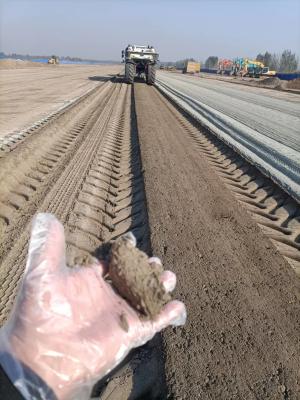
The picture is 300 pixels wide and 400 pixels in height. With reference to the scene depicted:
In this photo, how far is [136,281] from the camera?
6.44 ft

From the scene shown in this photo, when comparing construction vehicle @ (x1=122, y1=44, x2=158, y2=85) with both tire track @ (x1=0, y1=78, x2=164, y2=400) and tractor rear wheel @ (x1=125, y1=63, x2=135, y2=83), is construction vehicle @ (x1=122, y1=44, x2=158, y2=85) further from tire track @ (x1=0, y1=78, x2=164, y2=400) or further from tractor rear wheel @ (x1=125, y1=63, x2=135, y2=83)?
tire track @ (x1=0, y1=78, x2=164, y2=400)

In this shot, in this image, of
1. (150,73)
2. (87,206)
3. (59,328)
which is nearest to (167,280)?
(59,328)

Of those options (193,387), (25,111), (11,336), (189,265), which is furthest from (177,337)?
(25,111)

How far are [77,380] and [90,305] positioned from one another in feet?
1.13

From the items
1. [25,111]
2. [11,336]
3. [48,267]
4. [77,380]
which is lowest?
[25,111]

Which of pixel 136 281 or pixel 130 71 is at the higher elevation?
pixel 136 281

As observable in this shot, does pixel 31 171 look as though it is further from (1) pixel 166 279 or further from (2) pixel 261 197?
(1) pixel 166 279

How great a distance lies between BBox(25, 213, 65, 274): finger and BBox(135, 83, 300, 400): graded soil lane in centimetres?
115

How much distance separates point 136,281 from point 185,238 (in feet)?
7.15

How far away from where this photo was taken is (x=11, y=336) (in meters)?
1.75

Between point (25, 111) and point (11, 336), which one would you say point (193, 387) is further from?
point (25, 111)

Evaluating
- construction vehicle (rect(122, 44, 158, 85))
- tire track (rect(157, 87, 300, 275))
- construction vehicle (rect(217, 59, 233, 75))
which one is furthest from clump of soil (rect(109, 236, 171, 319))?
construction vehicle (rect(217, 59, 233, 75))

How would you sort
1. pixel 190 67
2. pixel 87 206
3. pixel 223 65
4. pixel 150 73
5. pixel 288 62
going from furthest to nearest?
pixel 288 62 < pixel 223 65 < pixel 190 67 < pixel 150 73 < pixel 87 206

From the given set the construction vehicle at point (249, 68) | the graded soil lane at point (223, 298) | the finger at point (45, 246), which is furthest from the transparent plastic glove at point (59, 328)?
the construction vehicle at point (249, 68)
